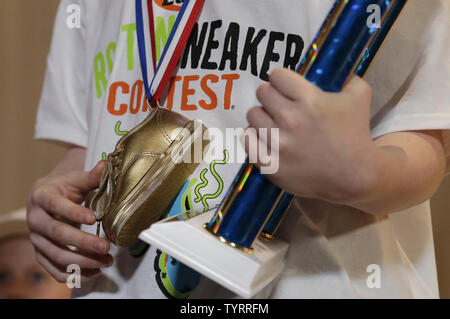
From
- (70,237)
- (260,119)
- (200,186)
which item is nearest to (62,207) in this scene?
(70,237)

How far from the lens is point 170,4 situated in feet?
1.74

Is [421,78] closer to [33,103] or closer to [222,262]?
[222,262]

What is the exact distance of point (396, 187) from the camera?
38cm

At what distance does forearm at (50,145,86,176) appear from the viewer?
0.67 metres

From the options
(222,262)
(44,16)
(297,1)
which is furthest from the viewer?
(44,16)

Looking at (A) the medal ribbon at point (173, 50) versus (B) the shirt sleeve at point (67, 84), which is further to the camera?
(B) the shirt sleeve at point (67, 84)

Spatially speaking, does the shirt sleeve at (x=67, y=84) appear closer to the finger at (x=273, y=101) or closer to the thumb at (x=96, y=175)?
the thumb at (x=96, y=175)

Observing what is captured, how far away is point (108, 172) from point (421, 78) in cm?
30

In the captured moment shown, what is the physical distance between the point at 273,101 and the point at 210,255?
4.8 inches

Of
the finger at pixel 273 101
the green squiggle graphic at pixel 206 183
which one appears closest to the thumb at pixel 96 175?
the green squiggle graphic at pixel 206 183

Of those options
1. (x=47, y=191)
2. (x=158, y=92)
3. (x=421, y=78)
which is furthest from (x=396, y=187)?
(x=47, y=191)

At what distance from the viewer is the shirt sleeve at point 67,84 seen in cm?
66

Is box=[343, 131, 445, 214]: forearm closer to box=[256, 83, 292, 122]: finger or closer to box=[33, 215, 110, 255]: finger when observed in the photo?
box=[256, 83, 292, 122]: finger

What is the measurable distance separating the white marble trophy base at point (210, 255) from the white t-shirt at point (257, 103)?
86 mm
